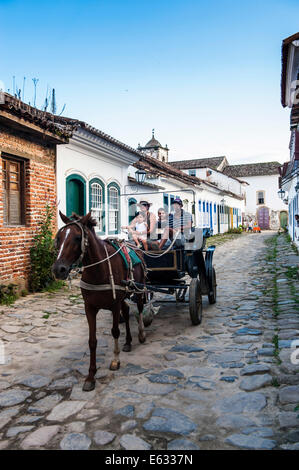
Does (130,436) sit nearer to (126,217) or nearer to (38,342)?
(38,342)

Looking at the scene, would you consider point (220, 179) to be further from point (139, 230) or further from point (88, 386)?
point (88, 386)

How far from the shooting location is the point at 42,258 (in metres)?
8.62

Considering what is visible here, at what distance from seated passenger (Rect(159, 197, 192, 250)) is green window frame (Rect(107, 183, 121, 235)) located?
6.50 m

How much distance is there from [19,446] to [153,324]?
3.47m

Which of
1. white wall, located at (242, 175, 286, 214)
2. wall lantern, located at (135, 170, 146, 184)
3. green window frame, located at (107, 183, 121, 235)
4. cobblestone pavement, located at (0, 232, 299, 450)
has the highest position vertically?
white wall, located at (242, 175, 286, 214)

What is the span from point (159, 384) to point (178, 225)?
316 cm

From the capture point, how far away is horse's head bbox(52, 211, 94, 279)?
3.45 m

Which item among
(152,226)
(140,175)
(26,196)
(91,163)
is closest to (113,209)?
→ (140,175)

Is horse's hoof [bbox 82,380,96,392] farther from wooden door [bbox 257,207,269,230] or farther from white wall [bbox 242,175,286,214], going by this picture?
wooden door [bbox 257,207,269,230]

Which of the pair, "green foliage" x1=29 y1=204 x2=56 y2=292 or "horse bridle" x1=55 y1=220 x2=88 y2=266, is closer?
"horse bridle" x1=55 y1=220 x2=88 y2=266

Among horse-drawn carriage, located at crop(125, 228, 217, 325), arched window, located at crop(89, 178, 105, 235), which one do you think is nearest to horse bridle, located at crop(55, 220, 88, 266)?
horse-drawn carriage, located at crop(125, 228, 217, 325)

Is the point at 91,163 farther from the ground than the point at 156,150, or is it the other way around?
the point at 156,150

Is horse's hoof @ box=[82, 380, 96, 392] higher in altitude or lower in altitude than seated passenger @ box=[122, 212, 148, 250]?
lower

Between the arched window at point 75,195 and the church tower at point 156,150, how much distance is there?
31994 mm
